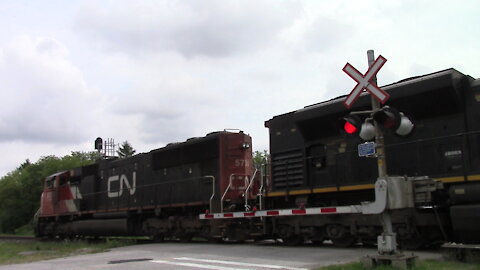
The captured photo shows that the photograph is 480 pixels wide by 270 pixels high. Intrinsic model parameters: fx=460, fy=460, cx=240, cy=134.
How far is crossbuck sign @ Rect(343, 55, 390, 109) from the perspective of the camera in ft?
23.3

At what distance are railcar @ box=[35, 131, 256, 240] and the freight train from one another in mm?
41

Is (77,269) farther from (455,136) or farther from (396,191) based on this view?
(455,136)

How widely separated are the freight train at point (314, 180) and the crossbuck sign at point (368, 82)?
4.93ft

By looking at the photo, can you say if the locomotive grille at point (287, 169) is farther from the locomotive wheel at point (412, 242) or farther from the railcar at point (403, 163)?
the locomotive wheel at point (412, 242)

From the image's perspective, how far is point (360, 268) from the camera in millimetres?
7195

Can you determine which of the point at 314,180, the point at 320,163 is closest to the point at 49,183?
the point at 314,180

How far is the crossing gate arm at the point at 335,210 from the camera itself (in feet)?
22.9

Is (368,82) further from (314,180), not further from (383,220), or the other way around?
(314,180)

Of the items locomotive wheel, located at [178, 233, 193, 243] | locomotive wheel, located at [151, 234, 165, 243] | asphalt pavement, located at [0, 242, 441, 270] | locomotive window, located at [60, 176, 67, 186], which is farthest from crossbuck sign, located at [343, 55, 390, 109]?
locomotive window, located at [60, 176, 67, 186]

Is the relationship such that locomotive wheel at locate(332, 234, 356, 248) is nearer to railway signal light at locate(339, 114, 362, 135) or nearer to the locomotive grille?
the locomotive grille

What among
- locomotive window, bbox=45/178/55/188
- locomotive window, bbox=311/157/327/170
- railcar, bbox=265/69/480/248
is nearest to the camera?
railcar, bbox=265/69/480/248

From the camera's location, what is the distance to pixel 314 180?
11.4 metres

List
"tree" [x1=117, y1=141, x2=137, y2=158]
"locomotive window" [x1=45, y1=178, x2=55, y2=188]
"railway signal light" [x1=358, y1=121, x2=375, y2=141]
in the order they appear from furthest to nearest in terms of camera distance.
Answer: "tree" [x1=117, y1=141, x2=137, y2=158] < "locomotive window" [x1=45, y1=178, x2=55, y2=188] < "railway signal light" [x1=358, y1=121, x2=375, y2=141]

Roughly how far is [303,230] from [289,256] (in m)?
2.01
